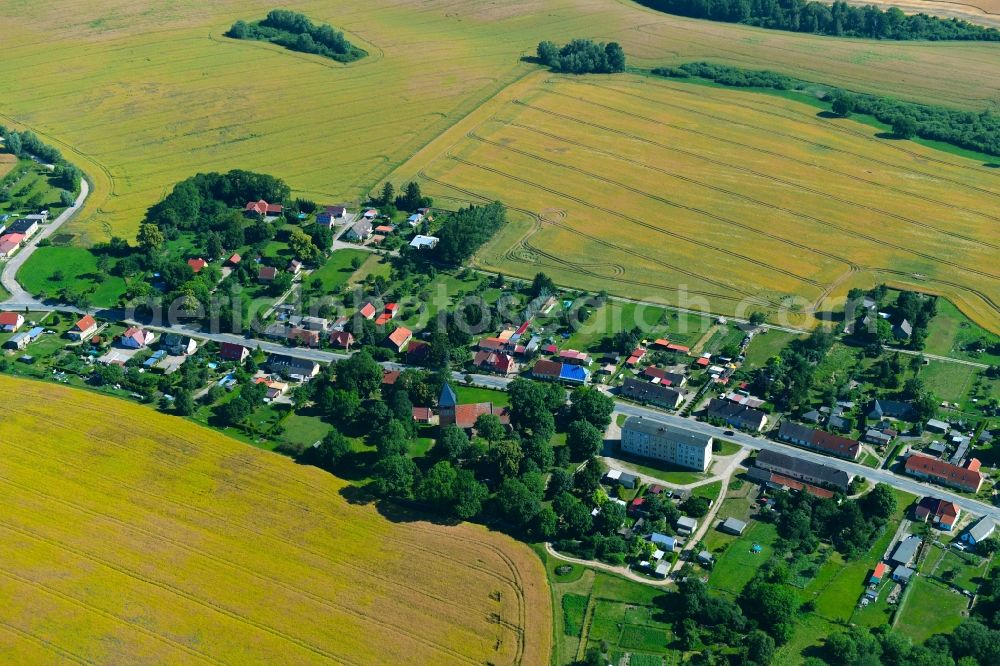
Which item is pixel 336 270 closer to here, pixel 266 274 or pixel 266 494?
pixel 266 274

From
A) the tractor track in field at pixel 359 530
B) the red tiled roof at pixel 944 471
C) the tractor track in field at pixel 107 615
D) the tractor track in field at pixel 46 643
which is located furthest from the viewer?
the red tiled roof at pixel 944 471

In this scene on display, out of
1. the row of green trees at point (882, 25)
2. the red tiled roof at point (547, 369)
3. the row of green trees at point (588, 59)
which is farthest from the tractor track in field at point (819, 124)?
the red tiled roof at point (547, 369)

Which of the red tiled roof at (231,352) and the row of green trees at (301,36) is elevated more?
the row of green trees at (301,36)

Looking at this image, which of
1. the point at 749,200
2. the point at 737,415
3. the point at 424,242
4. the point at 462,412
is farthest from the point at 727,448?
the point at 749,200

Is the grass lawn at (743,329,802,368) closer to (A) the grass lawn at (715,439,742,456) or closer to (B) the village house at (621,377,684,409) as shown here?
(B) the village house at (621,377,684,409)

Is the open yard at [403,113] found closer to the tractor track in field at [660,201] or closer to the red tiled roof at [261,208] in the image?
the tractor track in field at [660,201]

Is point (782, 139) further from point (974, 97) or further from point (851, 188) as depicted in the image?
point (974, 97)

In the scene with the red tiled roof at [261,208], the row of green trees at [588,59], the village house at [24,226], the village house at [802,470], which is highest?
the row of green trees at [588,59]

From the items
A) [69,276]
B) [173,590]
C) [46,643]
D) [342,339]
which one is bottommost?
[46,643]
